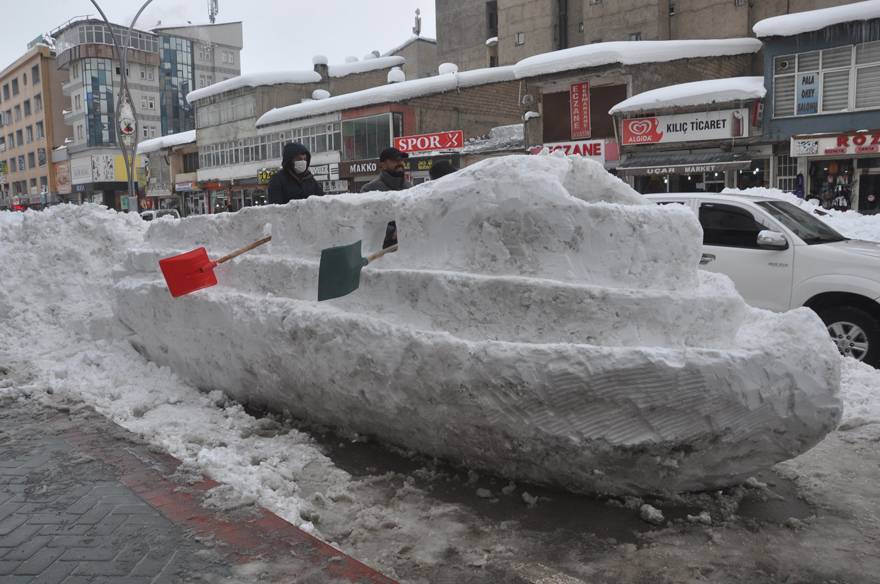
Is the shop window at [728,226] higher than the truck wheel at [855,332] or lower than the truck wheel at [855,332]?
higher

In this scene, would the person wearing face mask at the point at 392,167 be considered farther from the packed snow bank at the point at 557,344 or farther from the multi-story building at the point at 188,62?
the multi-story building at the point at 188,62

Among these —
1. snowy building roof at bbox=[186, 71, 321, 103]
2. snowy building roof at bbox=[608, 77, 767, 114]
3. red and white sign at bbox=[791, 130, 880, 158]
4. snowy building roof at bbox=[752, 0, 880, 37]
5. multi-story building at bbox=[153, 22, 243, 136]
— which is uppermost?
multi-story building at bbox=[153, 22, 243, 136]

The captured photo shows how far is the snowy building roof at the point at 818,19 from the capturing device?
66.4 ft

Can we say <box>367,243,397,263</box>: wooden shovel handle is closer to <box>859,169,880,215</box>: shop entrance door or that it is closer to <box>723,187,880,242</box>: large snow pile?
<box>723,187,880,242</box>: large snow pile

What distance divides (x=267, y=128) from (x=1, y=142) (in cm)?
5587

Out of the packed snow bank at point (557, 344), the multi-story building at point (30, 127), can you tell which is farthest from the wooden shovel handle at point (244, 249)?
the multi-story building at point (30, 127)

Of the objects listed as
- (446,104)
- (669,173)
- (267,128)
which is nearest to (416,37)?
(267,128)

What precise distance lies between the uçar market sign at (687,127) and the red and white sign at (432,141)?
742 centimetres

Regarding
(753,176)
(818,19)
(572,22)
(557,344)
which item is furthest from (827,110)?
(557,344)

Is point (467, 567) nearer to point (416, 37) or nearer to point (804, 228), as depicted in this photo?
point (804, 228)

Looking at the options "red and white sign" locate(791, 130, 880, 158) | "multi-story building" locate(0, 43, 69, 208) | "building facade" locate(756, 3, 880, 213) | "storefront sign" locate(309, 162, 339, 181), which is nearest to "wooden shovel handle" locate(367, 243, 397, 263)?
"building facade" locate(756, 3, 880, 213)

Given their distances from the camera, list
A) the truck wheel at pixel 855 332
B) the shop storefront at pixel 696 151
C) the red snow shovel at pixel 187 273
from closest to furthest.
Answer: the red snow shovel at pixel 187 273 → the truck wheel at pixel 855 332 → the shop storefront at pixel 696 151

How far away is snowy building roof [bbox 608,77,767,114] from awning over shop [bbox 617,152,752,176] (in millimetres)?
1667

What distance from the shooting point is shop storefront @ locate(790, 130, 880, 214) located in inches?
804
